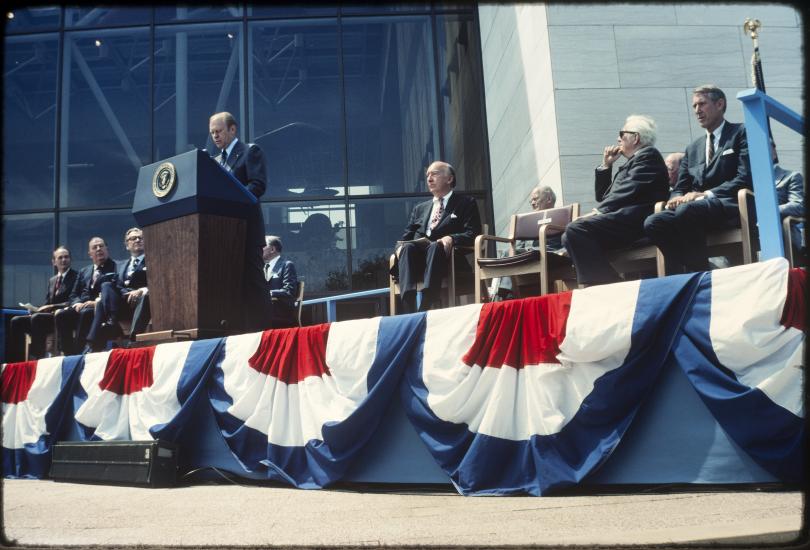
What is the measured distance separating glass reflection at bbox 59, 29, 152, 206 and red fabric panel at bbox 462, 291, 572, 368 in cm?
920

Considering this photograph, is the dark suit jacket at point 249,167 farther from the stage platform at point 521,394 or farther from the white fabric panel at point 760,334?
the white fabric panel at point 760,334

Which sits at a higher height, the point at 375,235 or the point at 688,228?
the point at 375,235

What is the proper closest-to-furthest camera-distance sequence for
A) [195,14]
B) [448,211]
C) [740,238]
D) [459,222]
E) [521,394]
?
[521,394] < [740,238] < [459,222] < [448,211] < [195,14]

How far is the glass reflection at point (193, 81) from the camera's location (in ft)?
37.5

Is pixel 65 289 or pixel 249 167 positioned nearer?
pixel 249 167

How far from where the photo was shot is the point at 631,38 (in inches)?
288

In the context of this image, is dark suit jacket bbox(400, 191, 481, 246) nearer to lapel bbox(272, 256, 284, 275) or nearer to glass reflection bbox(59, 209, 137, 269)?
lapel bbox(272, 256, 284, 275)

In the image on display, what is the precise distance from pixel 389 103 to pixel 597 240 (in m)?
7.49

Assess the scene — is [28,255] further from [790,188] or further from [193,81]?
[790,188]

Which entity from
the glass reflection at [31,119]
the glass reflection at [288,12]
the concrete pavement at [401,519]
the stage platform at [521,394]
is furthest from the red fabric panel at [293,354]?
the glass reflection at [31,119]

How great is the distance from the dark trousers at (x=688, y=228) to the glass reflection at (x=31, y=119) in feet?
33.0

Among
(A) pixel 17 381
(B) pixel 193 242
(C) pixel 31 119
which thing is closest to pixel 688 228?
(B) pixel 193 242

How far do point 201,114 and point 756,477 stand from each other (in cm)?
1028

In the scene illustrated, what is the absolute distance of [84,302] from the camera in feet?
22.1
